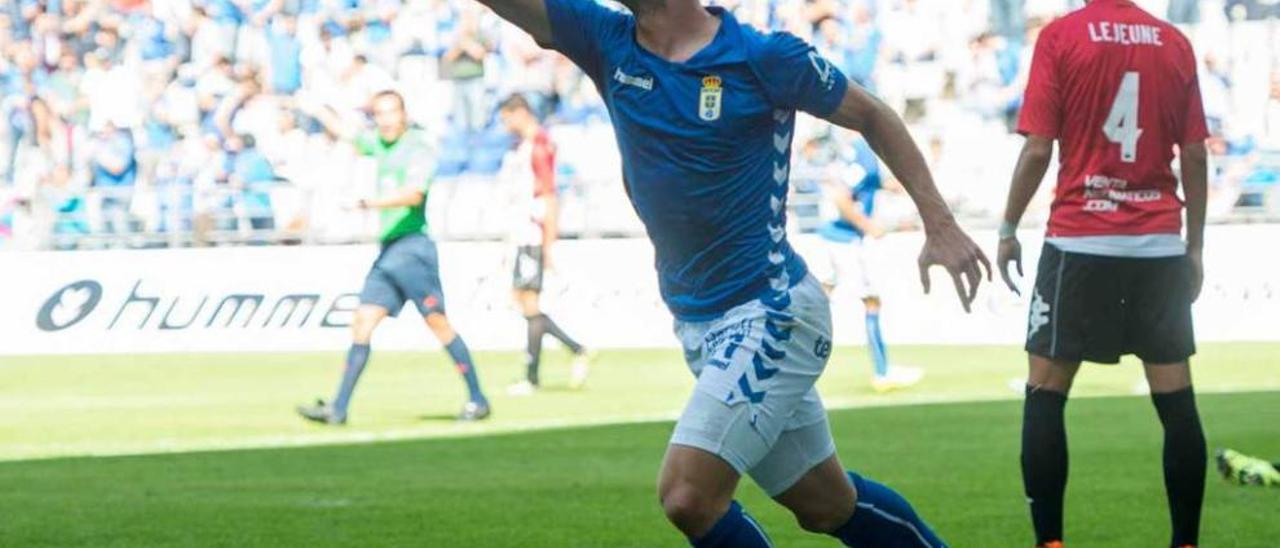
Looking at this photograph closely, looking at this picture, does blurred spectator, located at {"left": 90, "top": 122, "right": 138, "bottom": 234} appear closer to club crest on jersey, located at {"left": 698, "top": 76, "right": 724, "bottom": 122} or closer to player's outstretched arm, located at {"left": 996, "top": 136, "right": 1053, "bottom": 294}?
player's outstretched arm, located at {"left": 996, "top": 136, "right": 1053, "bottom": 294}

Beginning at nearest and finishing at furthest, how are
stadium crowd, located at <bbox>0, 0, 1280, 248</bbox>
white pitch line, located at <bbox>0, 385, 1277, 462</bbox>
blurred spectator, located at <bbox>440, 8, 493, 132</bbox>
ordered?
1. white pitch line, located at <bbox>0, 385, 1277, 462</bbox>
2. stadium crowd, located at <bbox>0, 0, 1280, 248</bbox>
3. blurred spectator, located at <bbox>440, 8, 493, 132</bbox>

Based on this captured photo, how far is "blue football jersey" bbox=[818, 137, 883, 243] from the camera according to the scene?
1972 centimetres

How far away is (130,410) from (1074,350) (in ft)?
37.7

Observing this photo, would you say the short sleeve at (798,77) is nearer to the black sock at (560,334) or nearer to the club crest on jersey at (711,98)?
the club crest on jersey at (711,98)

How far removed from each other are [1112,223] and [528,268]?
1184 centimetres

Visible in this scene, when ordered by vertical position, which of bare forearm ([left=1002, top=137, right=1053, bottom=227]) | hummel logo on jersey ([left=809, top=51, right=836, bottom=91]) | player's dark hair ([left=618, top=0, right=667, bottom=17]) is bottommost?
bare forearm ([left=1002, top=137, right=1053, bottom=227])

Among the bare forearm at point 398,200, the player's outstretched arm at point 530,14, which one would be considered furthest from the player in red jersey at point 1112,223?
the bare forearm at point 398,200

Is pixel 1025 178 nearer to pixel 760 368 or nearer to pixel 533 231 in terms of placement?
pixel 760 368

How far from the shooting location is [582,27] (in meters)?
6.72

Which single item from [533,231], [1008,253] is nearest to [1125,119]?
[1008,253]

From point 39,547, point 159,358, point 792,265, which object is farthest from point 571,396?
point 792,265

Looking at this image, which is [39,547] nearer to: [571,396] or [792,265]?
[792,265]

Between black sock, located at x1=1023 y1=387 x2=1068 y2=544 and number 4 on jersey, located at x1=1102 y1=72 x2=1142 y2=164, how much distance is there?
87 cm

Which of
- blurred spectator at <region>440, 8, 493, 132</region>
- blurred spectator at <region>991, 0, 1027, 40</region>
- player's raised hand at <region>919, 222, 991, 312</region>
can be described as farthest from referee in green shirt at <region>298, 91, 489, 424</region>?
blurred spectator at <region>440, 8, 493, 132</region>
